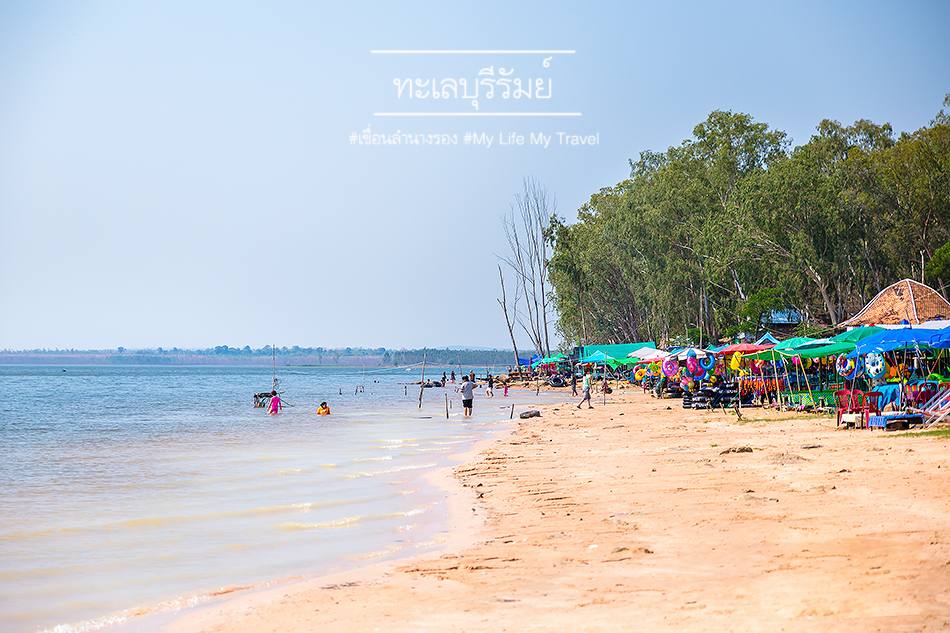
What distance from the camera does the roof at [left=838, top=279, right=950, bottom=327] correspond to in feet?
101

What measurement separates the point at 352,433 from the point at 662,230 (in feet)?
111

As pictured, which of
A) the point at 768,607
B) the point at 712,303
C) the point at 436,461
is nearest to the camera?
the point at 768,607

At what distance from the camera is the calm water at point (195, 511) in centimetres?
959

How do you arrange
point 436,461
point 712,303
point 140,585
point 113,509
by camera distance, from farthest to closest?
point 712,303 < point 436,461 < point 113,509 < point 140,585

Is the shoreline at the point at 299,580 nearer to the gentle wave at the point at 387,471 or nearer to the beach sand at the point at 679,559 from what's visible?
the beach sand at the point at 679,559

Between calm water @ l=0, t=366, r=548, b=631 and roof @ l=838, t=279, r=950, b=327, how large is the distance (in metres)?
13.8

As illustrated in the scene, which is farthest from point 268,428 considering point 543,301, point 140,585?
point 543,301

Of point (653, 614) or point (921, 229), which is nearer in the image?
point (653, 614)

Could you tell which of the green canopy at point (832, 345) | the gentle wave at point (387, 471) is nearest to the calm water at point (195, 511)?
the gentle wave at point (387, 471)

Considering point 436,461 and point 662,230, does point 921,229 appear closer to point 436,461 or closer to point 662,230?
point 662,230

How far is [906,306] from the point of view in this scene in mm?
30938

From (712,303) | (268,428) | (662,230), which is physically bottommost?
(268,428)

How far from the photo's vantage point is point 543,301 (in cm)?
8900

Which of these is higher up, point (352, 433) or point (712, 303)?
point (712, 303)
